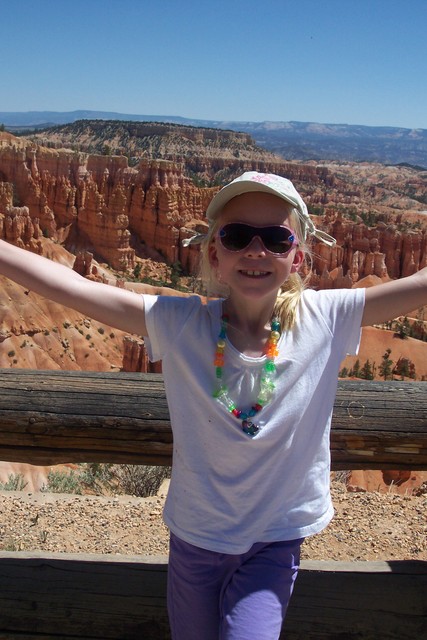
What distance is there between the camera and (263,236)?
6.37ft

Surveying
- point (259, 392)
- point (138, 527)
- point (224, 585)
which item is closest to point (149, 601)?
point (224, 585)

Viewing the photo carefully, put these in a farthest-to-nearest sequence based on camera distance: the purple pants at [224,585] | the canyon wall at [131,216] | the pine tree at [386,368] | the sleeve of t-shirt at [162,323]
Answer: the canyon wall at [131,216] < the pine tree at [386,368] < the sleeve of t-shirt at [162,323] < the purple pants at [224,585]

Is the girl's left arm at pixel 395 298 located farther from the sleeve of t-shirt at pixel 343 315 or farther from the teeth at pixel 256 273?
the teeth at pixel 256 273

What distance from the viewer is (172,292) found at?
29625mm

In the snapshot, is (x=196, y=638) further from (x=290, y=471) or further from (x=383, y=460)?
(x=383, y=460)

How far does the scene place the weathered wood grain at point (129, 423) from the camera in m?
2.49

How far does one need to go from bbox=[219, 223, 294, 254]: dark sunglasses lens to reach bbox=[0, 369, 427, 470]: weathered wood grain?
0.82 metres

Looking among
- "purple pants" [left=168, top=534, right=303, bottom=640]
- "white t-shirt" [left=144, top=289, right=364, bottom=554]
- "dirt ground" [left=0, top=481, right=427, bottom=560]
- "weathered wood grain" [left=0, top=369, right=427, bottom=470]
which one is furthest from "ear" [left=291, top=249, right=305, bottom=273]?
"dirt ground" [left=0, top=481, right=427, bottom=560]

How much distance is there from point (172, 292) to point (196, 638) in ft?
91.4

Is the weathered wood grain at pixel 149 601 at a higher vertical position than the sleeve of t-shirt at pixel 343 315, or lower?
lower

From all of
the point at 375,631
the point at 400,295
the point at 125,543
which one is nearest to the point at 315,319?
the point at 400,295

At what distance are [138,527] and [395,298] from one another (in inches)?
109

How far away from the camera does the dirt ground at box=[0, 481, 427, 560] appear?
3.81m

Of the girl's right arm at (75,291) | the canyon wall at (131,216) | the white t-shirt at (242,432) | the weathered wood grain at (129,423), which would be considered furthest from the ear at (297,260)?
the canyon wall at (131,216)
